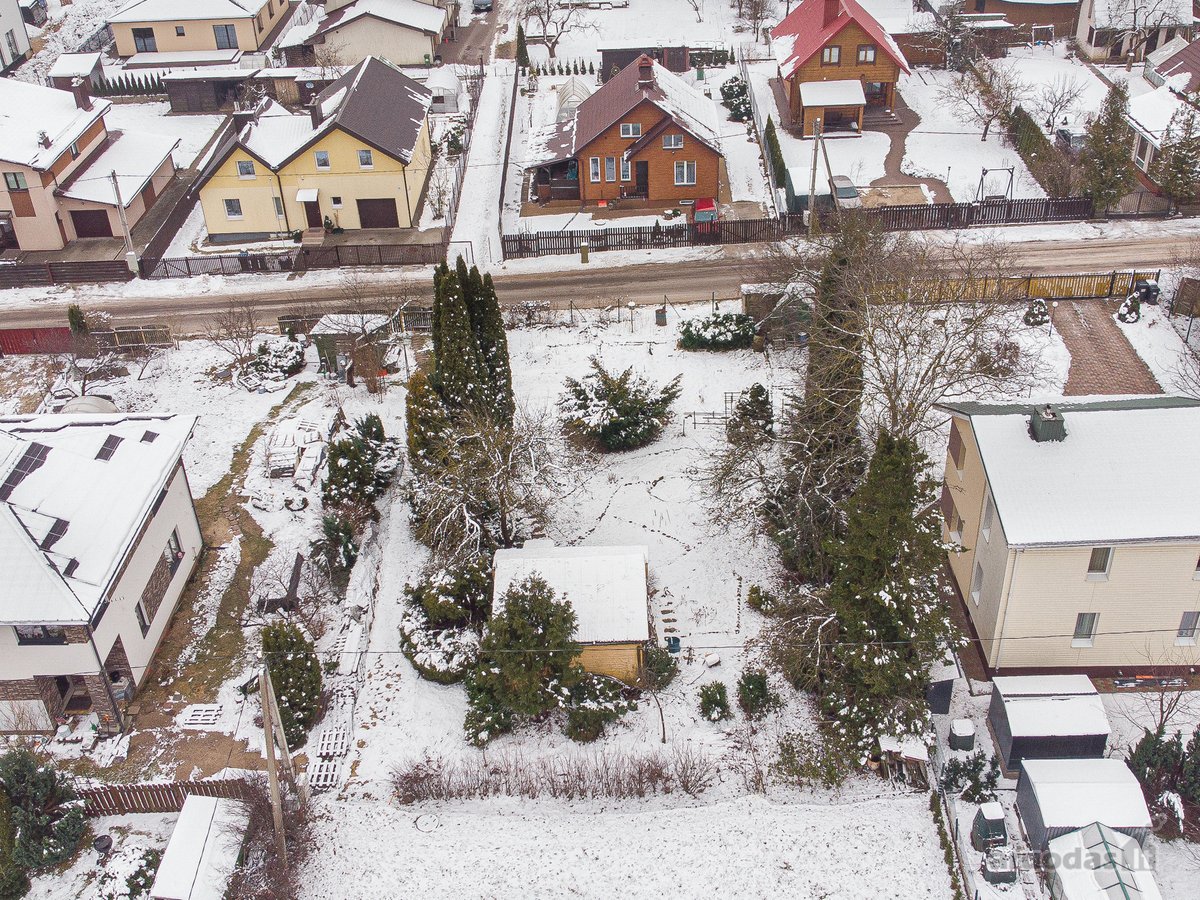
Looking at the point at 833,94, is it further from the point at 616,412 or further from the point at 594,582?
the point at 594,582

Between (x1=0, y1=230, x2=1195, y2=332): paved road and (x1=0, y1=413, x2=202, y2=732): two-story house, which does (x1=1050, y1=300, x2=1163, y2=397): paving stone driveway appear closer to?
(x1=0, y1=230, x2=1195, y2=332): paved road

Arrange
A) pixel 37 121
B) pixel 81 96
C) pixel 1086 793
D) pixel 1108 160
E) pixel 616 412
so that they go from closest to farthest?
pixel 1086 793, pixel 616 412, pixel 1108 160, pixel 37 121, pixel 81 96

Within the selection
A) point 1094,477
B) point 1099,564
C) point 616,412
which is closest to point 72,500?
point 616,412

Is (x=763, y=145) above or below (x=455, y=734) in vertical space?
above

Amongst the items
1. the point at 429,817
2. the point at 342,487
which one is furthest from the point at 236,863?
the point at 342,487

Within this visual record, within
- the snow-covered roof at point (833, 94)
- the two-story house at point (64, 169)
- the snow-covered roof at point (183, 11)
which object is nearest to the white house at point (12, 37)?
the snow-covered roof at point (183, 11)

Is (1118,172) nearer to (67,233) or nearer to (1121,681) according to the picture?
(1121,681)

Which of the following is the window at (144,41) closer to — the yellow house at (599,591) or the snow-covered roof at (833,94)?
the snow-covered roof at (833,94)
